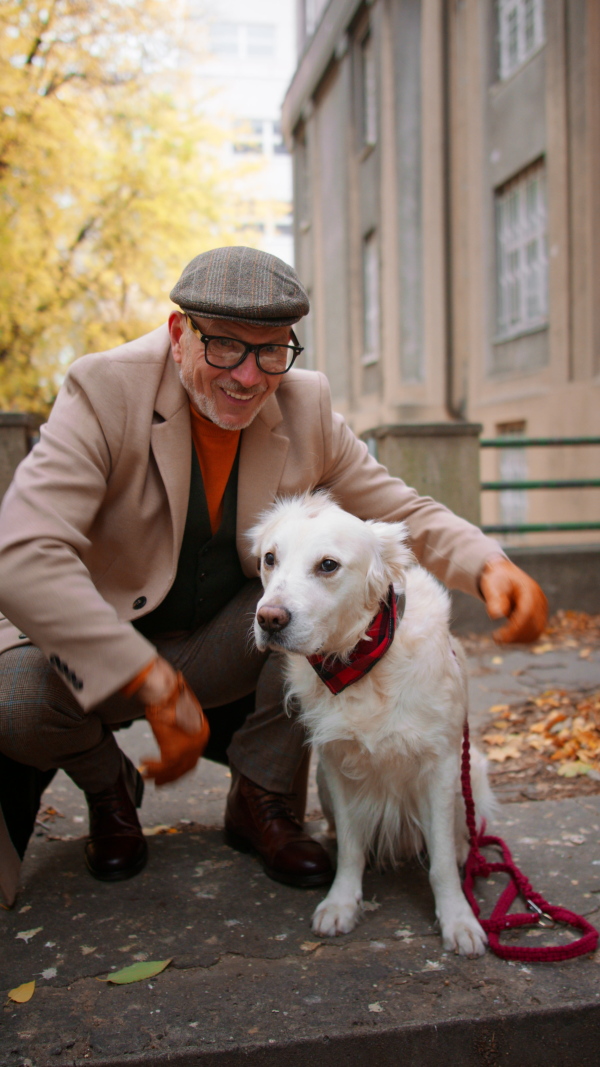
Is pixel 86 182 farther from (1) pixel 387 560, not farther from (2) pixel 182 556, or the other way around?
(1) pixel 387 560

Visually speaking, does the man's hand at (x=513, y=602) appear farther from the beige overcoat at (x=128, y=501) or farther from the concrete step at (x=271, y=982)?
the concrete step at (x=271, y=982)

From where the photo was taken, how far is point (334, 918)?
6.50 feet

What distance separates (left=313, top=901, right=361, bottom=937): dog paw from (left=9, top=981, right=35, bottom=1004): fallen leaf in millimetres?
671

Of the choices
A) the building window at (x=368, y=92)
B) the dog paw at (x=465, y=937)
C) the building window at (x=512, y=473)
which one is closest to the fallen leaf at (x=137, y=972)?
the dog paw at (x=465, y=937)

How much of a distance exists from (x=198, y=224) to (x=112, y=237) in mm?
2214

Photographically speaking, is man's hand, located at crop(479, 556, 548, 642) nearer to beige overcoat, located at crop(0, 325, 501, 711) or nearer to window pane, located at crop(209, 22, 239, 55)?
beige overcoat, located at crop(0, 325, 501, 711)

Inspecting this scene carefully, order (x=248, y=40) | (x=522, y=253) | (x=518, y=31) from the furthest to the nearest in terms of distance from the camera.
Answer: (x=248, y=40) → (x=522, y=253) → (x=518, y=31)

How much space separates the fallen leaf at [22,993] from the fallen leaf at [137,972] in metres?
0.15

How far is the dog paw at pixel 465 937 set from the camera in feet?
6.10

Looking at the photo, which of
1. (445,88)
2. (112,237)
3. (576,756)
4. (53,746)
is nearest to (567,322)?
(445,88)

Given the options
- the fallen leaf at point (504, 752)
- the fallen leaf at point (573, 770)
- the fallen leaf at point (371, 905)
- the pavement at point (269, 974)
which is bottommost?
the fallen leaf at point (504, 752)

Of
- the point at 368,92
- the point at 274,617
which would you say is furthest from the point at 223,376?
the point at 368,92

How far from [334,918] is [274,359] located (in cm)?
144

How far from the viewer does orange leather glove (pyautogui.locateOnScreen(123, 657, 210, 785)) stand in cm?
164
